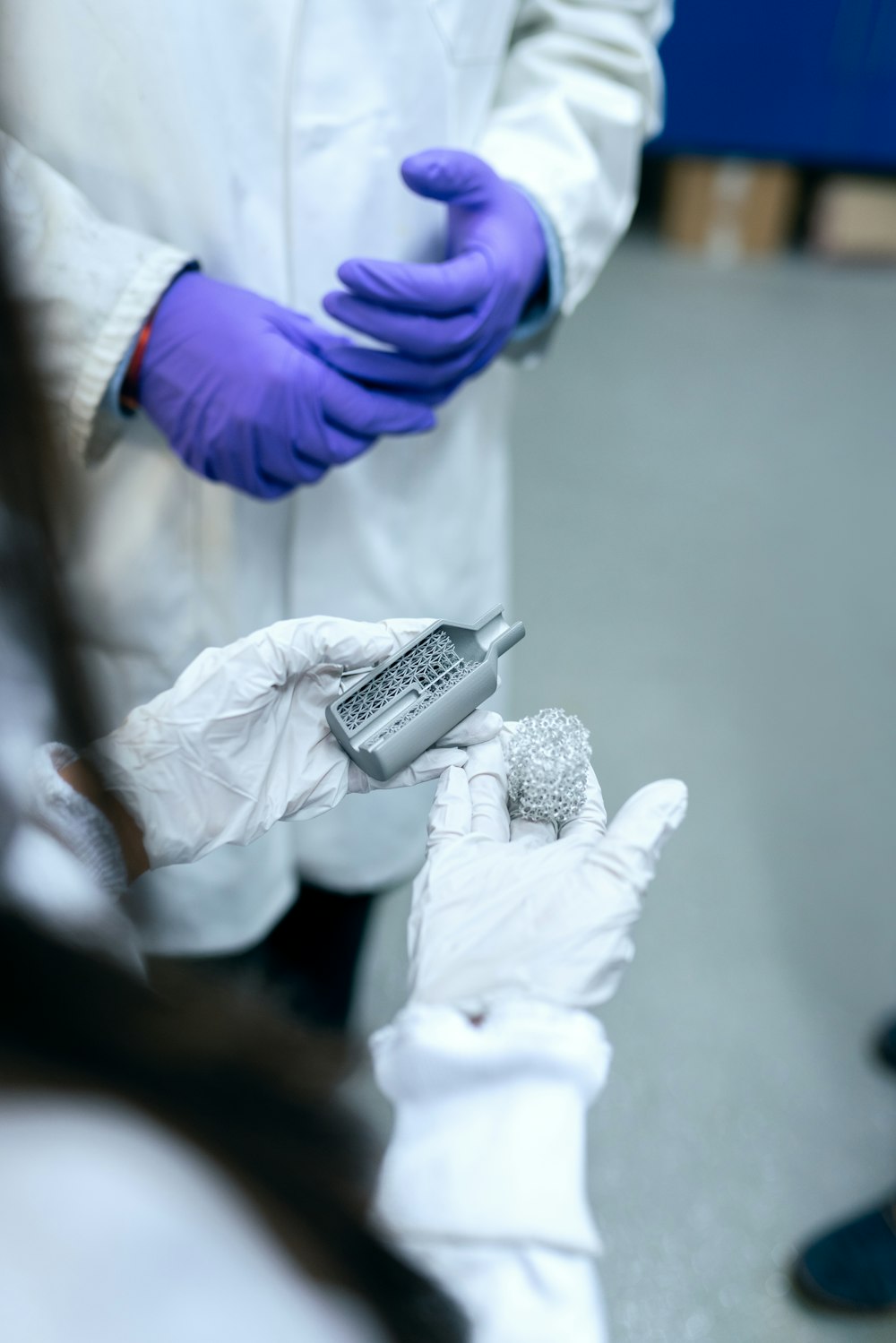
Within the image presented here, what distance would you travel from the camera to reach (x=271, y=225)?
1.96ft

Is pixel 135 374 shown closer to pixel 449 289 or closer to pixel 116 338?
pixel 116 338

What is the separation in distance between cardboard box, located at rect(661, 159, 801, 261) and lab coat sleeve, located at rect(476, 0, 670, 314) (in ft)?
6.68

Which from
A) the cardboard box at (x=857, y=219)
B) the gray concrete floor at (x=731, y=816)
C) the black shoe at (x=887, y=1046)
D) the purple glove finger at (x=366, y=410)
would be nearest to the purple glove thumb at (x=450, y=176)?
the purple glove finger at (x=366, y=410)

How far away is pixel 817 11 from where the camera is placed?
7.70ft

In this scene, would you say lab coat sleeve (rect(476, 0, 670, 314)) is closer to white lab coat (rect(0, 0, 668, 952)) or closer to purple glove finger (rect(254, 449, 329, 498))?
white lab coat (rect(0, 0, 668, 952))

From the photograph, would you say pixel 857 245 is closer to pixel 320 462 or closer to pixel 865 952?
pixel 865 952

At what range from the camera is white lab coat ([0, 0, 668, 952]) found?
1.69ft

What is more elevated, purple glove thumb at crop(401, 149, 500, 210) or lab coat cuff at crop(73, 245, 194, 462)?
purple glove thumb at crop(401, 149, 500, 210)

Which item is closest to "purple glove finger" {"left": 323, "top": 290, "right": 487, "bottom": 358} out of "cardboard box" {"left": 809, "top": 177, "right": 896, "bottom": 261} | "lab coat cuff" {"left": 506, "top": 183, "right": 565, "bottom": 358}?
"lab coat cuff" {"left": 506, "top": 183, "right": 565, "bottom": 358}

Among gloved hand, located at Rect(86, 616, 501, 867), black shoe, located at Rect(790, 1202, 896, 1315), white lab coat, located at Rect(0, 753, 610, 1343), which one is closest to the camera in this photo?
white lab coat, located at Rect(0, 753, 610, 1343)

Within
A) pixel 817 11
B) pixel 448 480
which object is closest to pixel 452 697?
pixel 448 480

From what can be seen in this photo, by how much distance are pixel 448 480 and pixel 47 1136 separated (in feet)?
1.66

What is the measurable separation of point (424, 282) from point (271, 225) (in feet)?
0.34

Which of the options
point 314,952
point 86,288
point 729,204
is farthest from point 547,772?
point 729,204
